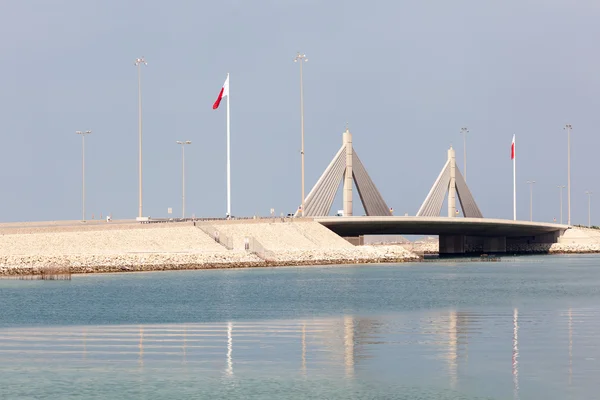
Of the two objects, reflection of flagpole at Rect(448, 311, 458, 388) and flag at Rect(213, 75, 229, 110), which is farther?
flag at Rect(213, 75, 229, 110)

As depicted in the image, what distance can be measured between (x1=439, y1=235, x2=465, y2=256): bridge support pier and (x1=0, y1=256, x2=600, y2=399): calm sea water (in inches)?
4029

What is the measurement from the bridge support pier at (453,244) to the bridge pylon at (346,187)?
111ft

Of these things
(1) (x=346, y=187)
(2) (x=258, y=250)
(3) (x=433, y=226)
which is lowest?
(2) (x=258, y=250)

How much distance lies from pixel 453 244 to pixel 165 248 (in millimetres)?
76067

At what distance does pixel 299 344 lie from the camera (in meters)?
31.8

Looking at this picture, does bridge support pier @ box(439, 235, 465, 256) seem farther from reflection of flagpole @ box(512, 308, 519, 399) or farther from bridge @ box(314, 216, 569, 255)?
reflection of flagpole @ box(512, 308, 519, 399)

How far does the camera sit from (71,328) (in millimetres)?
38312

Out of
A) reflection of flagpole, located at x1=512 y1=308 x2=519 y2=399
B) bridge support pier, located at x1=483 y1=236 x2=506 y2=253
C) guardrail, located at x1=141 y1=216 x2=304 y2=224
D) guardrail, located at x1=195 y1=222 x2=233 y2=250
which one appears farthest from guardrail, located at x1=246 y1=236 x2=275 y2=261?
bridge support pier, located at x1=483 y1=236 x2=506 y2=253

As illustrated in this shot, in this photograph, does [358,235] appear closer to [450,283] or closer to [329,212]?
[329,212]

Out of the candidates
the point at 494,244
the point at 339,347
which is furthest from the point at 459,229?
the point at 339,347

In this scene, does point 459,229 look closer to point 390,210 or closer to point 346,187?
point 390,210

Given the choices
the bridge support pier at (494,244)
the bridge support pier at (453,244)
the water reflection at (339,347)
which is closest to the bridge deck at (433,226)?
the bridge support pier at (494,244)

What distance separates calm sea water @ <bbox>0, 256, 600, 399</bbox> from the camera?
23828 millimetres

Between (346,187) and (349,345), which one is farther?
(346,187)
